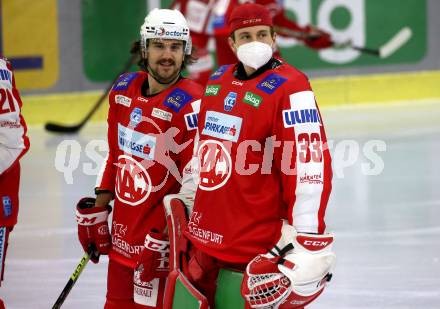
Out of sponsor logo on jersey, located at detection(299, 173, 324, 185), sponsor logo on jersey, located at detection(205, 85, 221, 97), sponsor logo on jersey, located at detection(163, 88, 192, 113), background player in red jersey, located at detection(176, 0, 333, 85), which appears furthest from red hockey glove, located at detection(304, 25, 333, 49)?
sponsor logo on jersey, located at detection(299, 173, 324, 185)

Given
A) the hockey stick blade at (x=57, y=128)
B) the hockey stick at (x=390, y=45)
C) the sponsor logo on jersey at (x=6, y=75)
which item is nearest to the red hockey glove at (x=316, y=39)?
the hockey stick at (x=390, y=45)

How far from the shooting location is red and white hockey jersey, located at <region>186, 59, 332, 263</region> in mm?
2609

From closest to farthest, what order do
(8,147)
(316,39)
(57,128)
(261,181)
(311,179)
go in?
1. (311,179)
2. (261,181)
3. (8,147)
4. (316,39)
5. (57,128)

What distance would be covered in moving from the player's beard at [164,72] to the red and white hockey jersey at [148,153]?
26 mm

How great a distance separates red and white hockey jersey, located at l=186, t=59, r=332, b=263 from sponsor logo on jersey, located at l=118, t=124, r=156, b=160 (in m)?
0.33

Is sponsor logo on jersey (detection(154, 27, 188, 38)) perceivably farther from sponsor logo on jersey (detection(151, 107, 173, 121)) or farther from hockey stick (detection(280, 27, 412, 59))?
hockey stick (detection(280, 27, 412, 59))

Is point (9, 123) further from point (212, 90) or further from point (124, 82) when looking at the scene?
point (212, 90)

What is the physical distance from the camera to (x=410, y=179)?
21.0ft

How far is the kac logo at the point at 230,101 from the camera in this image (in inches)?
108

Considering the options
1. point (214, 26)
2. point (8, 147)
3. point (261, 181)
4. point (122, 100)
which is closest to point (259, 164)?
point (261, 181)

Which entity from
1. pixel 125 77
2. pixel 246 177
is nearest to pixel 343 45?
pixel 125 77

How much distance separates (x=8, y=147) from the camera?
3.40 m

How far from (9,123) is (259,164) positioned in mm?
1011

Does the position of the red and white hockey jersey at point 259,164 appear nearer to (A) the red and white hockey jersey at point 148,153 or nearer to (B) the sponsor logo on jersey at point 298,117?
(B) the sponsor logo on jersey at point 298,117
